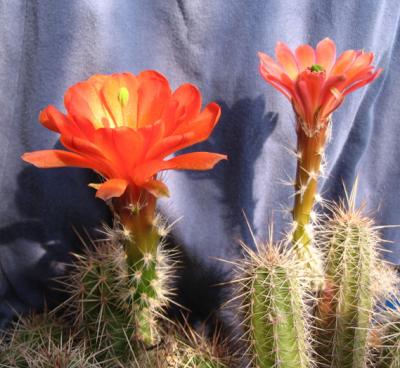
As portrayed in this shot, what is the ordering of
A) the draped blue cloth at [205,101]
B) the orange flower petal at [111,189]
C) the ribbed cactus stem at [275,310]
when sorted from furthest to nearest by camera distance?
1. the draped blue cloth at [205,101]
2. the ribbed cactus stem at [275,310]
3. the orange flower petal at [111,189]

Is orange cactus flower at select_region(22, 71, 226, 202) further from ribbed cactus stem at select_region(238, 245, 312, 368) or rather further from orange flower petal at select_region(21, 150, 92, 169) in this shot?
ribbed cactus stem at select_region(238, 245, 312, 368)

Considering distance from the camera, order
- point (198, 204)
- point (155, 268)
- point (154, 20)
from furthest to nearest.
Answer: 1. point (198, 204)
2. point (154, 20)
3. point (155, 268)

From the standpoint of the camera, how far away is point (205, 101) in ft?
2.49

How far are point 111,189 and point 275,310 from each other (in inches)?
9.6

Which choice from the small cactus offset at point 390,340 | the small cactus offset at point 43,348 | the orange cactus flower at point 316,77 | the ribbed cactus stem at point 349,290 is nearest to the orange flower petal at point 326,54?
the orange cactus flower at point 316,77

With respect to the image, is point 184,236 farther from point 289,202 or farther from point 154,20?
point 154,20

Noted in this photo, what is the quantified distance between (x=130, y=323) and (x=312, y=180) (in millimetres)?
305

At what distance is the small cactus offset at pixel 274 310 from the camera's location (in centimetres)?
58

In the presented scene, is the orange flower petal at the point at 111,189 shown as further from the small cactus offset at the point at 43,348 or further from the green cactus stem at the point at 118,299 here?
the small cactus offset at the point at 43,348

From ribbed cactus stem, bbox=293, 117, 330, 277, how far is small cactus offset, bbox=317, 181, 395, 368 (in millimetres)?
21

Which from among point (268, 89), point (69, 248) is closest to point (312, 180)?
point (268, 89)

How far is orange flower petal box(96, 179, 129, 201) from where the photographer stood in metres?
0.47

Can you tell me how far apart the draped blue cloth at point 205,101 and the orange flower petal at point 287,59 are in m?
0.09

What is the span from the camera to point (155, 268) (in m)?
0.60
